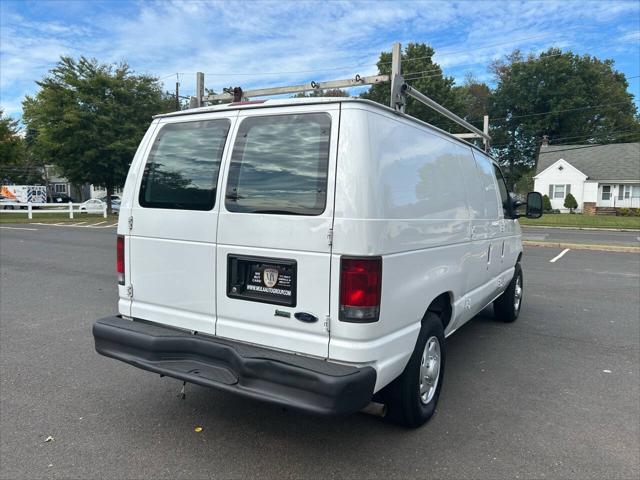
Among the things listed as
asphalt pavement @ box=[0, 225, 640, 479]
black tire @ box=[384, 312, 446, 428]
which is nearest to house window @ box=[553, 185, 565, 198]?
asphalt pavement @ box=[0, 225, 640, 479]

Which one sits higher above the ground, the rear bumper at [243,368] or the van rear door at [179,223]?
the van rear door at [179,223]

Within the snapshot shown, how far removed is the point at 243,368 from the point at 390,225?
121 cm

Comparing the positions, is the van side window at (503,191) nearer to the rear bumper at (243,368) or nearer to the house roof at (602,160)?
the rear bumper at (243,368)

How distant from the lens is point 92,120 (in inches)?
1169

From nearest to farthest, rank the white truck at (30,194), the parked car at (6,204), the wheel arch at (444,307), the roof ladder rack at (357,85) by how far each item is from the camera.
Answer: the roof ladder rack at (357,85)
the wheel arch at (444,307)
the parked car at (6,204)
the white truck at (30,194)

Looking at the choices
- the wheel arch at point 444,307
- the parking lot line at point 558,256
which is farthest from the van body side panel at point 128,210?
the parking lot line at point 558,256

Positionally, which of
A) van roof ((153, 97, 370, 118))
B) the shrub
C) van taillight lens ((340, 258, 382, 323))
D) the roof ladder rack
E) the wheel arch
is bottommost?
the wheel arch

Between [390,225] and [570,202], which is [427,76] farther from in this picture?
[390,225]

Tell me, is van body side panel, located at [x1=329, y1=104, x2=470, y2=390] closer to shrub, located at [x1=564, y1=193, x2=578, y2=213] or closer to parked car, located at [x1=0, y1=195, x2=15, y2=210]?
parked car, located at [x1=0, y1=195, x2=15, y2=210]

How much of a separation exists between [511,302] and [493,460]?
3.75m

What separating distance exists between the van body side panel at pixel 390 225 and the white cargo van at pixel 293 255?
0.01 meters

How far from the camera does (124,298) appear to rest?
12.4 ft

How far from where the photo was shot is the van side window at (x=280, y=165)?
3.00 metres

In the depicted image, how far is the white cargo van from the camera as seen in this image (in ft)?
9.35
